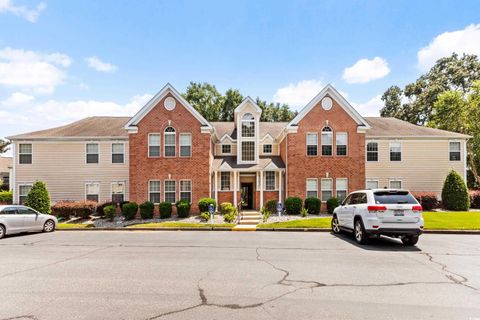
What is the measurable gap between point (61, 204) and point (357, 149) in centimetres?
2180

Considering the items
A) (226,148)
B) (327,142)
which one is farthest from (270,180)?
(327,142)

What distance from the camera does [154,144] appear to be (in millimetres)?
21562

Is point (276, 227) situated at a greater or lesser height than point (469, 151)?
lesser

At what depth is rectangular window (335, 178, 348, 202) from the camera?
22078mm

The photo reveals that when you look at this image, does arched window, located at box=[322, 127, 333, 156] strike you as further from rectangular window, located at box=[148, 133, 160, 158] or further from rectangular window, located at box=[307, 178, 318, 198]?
rectangular window, located at box=[148, 133, 160, 158]

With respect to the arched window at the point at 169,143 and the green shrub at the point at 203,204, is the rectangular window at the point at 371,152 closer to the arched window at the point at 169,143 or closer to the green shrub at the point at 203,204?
the green shrub at the point at 203,204

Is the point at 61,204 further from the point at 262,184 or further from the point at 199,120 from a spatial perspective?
the point at 262,184

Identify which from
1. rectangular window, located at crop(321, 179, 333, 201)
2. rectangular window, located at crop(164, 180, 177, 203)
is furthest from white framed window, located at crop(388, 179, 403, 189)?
rectangular window, located at crop(164, 180, 177, 203)

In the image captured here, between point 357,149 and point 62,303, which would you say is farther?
point 357,149

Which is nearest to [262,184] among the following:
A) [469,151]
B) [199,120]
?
[199,120]

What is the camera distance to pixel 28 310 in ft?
16.6

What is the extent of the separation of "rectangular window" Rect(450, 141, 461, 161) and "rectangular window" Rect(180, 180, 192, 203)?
72.2ft

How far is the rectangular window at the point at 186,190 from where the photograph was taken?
21484 mm

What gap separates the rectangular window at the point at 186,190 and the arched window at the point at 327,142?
33.6 feet
